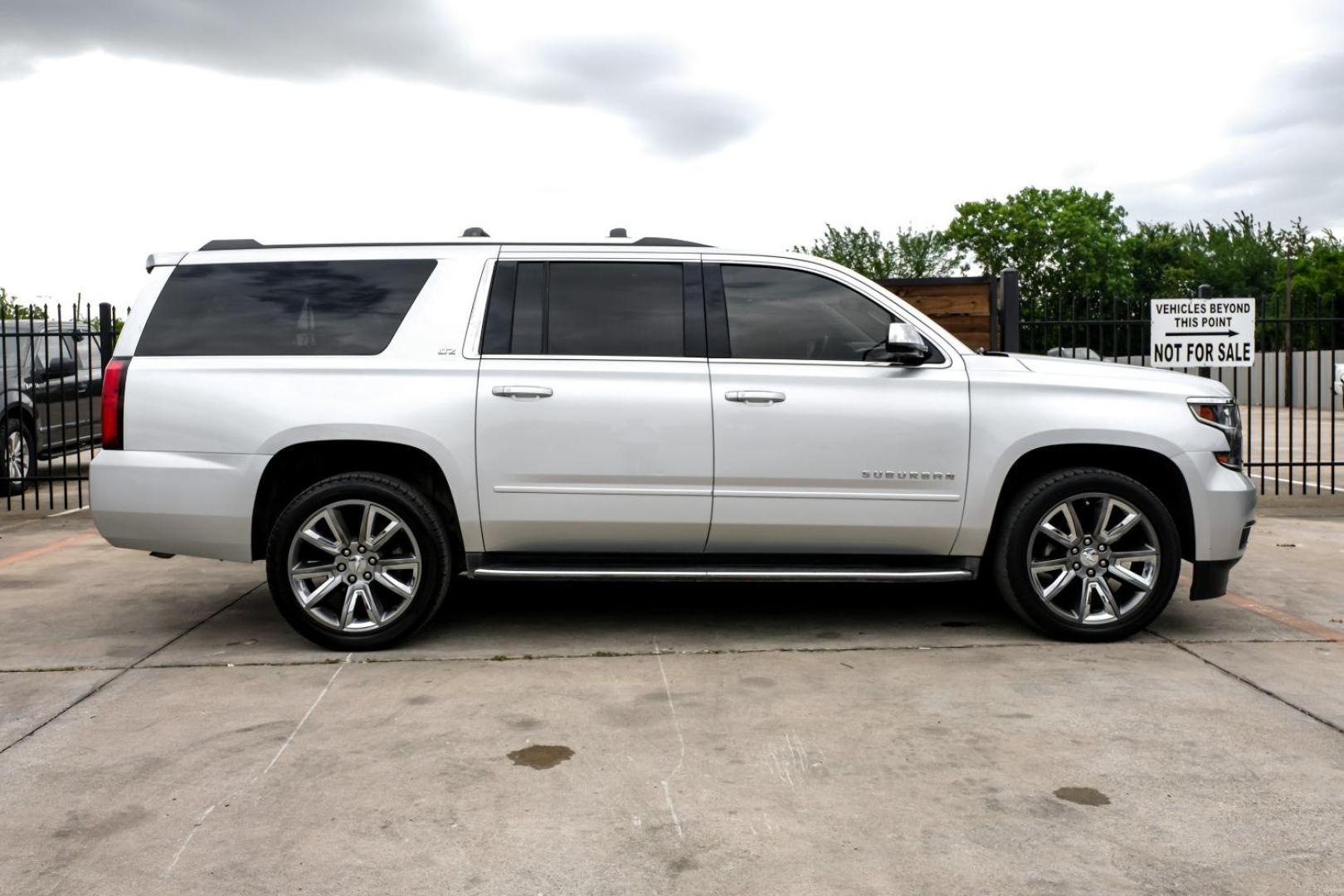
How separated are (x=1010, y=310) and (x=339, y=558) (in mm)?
6296

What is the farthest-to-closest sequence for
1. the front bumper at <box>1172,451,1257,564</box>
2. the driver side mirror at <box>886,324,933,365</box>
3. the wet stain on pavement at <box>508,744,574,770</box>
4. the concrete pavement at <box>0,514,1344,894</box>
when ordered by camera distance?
the front bumper at <box>1172,451,1257,564</box> < the driver side mirror at <box>886,324,933,365</box> < the wet stain on pavement at <box>508,744,574,770</box> < the concrete pavement at <box>0,514,1344,894</box>

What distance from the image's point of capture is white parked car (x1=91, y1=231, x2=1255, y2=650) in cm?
545

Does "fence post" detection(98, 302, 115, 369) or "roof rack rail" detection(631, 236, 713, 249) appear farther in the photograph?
"fence post" detection(98, 302, 115, 369)

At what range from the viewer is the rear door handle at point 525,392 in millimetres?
5434

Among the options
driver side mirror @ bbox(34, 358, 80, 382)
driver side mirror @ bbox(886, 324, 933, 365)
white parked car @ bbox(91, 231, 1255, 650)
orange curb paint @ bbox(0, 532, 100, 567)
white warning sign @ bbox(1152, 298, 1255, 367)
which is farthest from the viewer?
driver side mirror @ bbox(34, 358, 80, 382)

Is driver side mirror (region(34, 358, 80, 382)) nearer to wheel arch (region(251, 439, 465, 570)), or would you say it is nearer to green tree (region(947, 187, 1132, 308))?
wheel arch (region(251, 439, 465, 570))

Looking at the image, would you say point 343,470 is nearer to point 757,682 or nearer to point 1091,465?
point 757,682

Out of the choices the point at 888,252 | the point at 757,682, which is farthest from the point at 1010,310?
the point at 888,252

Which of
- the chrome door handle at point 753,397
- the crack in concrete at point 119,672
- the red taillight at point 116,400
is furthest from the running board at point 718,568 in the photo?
the red taillight at point 116,400

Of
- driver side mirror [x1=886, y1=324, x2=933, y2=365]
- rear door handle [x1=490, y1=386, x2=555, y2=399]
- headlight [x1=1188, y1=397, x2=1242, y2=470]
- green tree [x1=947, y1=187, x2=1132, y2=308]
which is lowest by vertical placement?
headlight [x1=1188, y1=397, x2=1242, y2=470]

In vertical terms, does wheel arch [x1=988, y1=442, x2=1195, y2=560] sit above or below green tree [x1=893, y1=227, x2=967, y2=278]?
below

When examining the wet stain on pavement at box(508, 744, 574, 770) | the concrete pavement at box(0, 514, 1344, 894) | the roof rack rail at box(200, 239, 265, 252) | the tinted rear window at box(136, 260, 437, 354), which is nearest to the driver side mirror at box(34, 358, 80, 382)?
the concrete pavement at box(0, 514, 1344, 894)

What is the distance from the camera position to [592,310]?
18.5 feet

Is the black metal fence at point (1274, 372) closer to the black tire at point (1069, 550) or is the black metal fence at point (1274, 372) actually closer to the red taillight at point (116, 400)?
the black tire at point (1069, 550)
